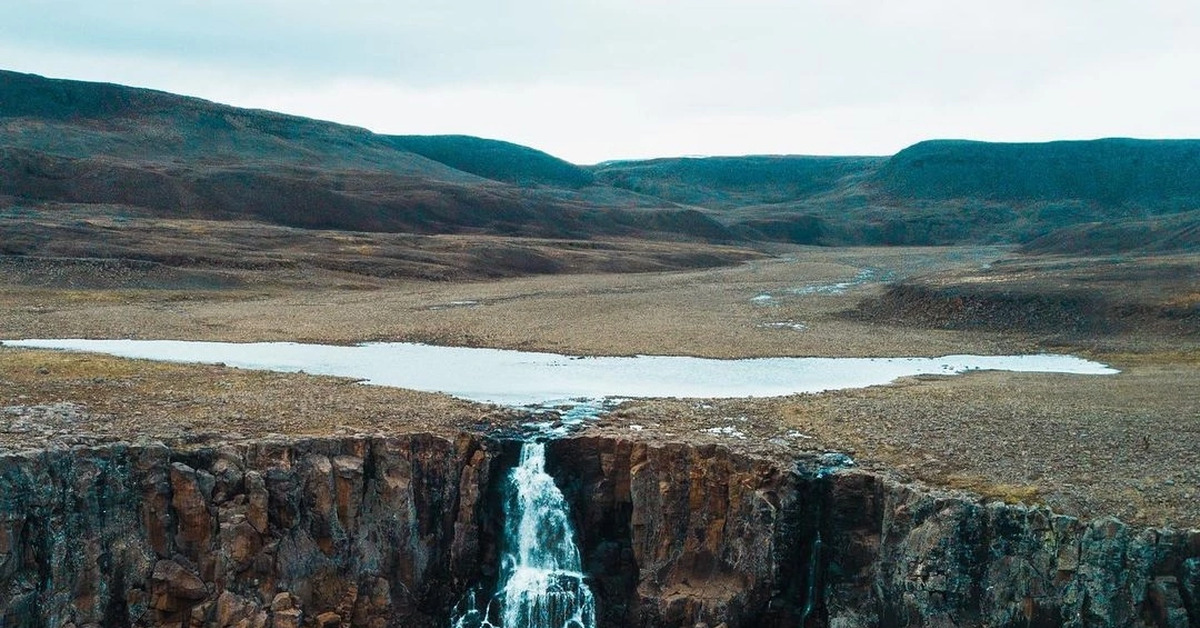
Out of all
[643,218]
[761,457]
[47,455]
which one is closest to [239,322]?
[47,455]

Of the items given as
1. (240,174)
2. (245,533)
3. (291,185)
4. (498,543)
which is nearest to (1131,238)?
(291,185)

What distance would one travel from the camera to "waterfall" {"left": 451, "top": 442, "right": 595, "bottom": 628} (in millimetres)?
27922

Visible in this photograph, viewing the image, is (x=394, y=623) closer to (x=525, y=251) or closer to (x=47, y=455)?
(x=47, y=455)

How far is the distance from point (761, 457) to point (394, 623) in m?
11.6

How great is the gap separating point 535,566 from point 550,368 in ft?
51.0

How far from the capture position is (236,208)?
123m

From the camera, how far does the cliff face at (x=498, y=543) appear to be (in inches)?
899

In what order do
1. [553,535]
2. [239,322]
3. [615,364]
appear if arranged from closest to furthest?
1. [553,535]
2. [615,364]
3. [239,322]

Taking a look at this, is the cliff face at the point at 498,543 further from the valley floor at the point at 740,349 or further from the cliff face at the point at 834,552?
the valley floor at the point at 740,349

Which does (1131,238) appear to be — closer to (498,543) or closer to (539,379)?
(539,379)

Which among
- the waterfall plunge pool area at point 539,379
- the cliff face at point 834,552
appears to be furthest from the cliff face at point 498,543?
the waterfall plunge pool area at point 539,379

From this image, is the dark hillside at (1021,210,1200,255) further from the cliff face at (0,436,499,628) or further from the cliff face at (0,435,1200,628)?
the cliff face at (0,436,499,628)

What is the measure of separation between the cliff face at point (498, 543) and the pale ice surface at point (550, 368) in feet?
24.2

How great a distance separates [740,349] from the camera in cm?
5000
